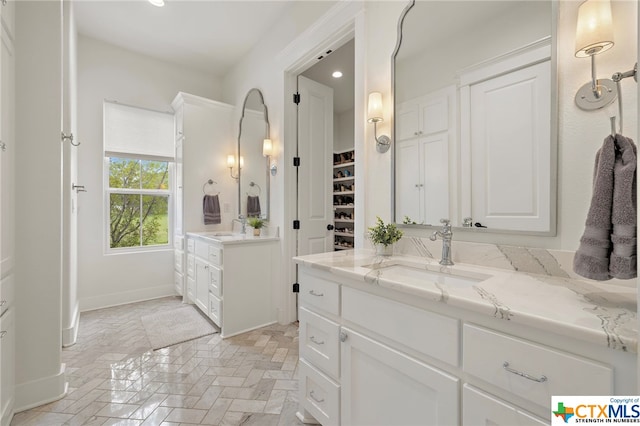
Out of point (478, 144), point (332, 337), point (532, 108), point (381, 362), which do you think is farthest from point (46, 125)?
point (532, 108)

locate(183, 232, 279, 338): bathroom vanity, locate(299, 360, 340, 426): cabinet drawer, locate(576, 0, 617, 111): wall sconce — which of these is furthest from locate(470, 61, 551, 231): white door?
locate(183, 232, 279, 338): bathroom vanity

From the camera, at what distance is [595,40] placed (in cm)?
99

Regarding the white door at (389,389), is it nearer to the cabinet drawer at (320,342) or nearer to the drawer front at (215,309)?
the cabinet drawer at (320,342)

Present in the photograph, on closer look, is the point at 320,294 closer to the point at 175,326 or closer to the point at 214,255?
the point at 214,255

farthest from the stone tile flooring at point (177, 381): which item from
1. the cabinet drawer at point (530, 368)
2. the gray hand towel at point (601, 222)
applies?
the gray hand towel at point (601, 222)

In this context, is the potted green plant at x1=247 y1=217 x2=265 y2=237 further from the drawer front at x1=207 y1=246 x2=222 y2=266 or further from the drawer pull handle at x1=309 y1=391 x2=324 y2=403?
the drawer pull handle at x1=309 y1=391 x2=324 y2=403

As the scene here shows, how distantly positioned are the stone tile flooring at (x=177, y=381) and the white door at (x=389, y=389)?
1.92ft

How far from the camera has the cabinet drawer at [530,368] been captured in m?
0.65

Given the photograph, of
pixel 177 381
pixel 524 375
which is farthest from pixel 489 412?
pixel 177 381

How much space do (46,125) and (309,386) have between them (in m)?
2.17

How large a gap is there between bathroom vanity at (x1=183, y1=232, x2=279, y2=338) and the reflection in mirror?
5.23 feet

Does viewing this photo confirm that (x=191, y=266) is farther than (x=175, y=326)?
Yes

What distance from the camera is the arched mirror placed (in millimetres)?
3176

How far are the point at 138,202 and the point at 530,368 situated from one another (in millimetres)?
4254
